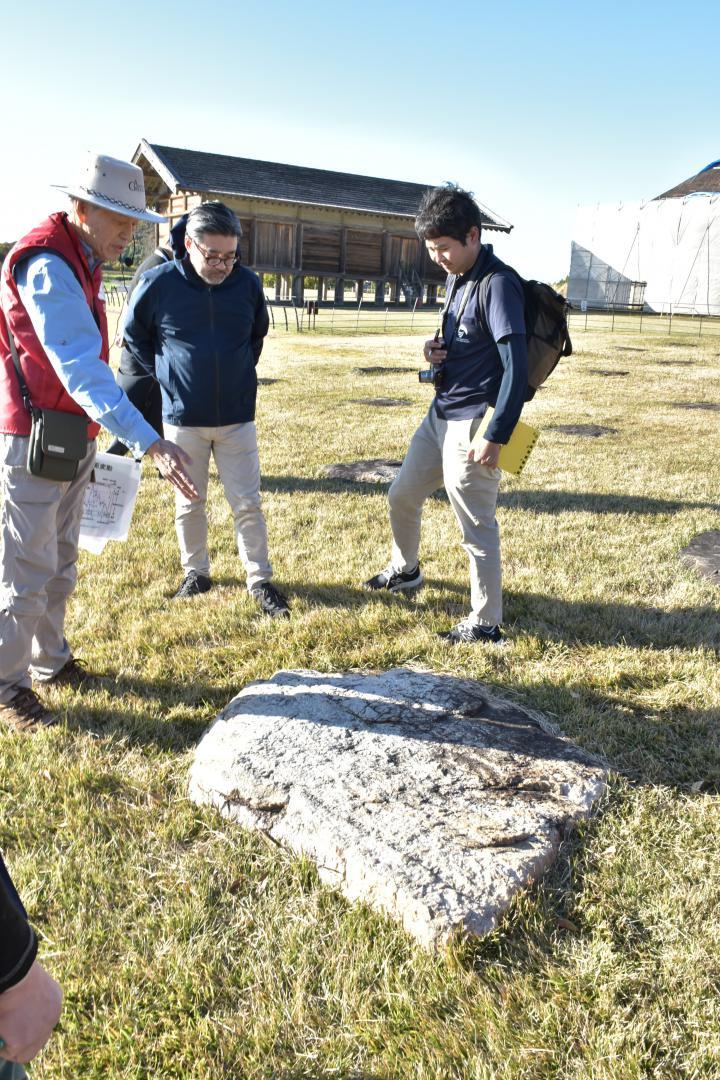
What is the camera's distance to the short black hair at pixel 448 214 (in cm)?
352

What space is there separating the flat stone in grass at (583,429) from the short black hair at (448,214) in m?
7.10

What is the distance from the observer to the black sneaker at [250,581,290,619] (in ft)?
14.8

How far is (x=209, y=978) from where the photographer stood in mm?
2127

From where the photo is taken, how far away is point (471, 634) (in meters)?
4.18

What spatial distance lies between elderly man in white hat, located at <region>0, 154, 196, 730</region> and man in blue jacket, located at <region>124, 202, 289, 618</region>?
929mm

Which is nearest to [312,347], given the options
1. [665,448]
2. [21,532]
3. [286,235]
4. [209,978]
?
[665,448]

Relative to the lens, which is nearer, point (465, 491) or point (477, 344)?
point (477, 344)

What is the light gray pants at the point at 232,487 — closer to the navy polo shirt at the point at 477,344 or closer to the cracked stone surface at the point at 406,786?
the navy polo shirt at the point at 477,344

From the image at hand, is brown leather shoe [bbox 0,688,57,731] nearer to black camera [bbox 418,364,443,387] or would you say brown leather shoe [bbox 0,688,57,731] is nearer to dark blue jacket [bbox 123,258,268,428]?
dark blue jacket [bbox 123,258,268,428]

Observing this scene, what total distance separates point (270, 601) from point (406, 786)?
2.03m

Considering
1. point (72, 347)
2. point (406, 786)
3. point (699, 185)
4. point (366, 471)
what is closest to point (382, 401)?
point (366, 471)

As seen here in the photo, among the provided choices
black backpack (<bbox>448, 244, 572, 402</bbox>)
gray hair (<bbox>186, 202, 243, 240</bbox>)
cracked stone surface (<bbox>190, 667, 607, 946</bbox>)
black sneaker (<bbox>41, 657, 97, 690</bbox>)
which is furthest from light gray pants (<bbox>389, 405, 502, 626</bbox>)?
black sneaker (<bbox>41, 657, 97, 690</bbox>)

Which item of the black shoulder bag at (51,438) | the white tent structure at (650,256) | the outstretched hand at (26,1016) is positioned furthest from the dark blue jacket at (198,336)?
the white tent structure at (650,256)

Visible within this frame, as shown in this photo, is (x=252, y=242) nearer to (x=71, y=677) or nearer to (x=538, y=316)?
(x=538, y=316)
